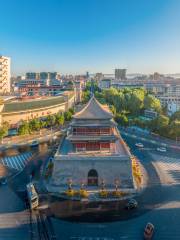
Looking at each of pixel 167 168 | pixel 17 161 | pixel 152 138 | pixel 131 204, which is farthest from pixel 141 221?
pixel 152 138

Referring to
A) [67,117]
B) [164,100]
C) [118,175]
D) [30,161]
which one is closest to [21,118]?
[67,117]

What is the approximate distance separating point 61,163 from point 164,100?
207ft

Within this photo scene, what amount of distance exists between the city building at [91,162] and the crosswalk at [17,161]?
7.71m

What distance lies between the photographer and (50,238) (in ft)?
58.2

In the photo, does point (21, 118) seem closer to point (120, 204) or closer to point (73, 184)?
point (73, 184)

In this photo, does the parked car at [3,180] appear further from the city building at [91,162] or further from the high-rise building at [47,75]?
the high-rise building at [47,75]

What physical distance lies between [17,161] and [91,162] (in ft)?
42.2

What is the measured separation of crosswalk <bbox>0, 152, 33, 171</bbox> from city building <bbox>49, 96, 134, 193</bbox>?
25.3 feet

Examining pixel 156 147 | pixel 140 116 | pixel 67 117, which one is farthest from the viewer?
pixel 140 116

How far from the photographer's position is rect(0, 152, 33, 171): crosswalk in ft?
105

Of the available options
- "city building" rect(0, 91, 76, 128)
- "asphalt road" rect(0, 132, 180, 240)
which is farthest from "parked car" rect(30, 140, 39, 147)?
"asphalt road" rect(0, 132, 180, 240)

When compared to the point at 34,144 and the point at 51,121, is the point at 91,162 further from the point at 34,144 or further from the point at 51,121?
the point at 51,121

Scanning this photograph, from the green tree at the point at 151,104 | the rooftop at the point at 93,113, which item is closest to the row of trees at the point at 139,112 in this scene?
the green tree at the point at 151,104

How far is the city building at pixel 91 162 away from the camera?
25.9 meters
